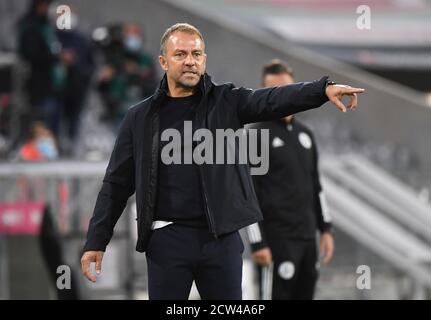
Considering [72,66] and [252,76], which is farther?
[252,76]

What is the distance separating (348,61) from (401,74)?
1.18m

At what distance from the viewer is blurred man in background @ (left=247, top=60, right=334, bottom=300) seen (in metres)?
7.68

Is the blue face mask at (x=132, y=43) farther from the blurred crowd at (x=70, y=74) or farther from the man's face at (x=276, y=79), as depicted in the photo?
the man's face at (x=276, y=79)

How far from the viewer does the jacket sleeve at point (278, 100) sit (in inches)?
205

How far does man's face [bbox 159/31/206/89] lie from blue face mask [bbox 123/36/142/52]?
8119 mm

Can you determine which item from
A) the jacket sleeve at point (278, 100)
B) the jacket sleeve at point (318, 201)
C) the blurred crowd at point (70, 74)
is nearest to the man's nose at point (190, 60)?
the jacket sleeve at point (278, 100)

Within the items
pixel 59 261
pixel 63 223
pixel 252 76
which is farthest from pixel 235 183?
pixel 252 76

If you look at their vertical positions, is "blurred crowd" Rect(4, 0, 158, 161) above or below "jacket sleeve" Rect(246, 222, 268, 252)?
above

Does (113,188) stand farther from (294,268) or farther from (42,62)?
(42,62)

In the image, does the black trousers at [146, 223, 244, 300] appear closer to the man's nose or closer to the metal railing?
the man's nose

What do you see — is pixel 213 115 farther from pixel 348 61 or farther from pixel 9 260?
pixel 348 61

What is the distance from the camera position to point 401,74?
17469 millimetres

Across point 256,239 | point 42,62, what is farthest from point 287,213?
point 42,62

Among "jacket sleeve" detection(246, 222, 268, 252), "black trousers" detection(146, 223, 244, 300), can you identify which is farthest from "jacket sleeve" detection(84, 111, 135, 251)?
"jacket sleeve" detection(246, 222, 268, 252)
